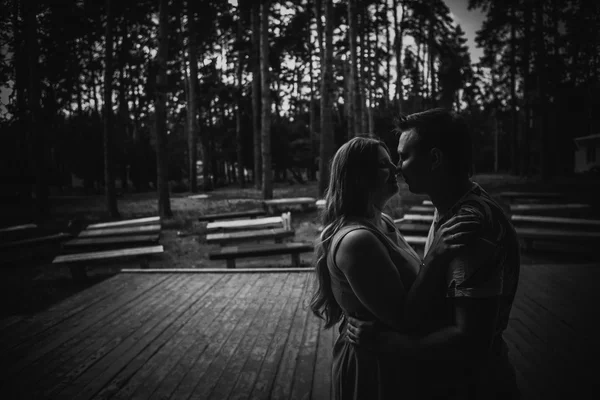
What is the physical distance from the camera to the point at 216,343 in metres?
3.62

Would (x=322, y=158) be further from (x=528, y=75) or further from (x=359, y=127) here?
(x=528, y=75)

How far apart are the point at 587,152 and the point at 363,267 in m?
43.5

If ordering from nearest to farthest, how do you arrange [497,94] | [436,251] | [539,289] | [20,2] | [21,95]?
1. [436,251]
2. [539,289]
3. [20,2]
4. [21,95]
5. [497,94]

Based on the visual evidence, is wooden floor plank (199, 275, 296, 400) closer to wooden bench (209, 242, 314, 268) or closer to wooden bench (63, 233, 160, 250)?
wooden bench (209, 242, 314, 268)

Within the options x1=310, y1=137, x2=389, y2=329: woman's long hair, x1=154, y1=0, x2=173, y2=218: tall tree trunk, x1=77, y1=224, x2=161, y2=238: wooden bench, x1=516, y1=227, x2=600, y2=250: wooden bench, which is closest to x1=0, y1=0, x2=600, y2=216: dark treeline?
x1=154, y1=0, x2=173, y2=218: tall tree trunk

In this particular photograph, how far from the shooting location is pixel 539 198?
12.3 meters

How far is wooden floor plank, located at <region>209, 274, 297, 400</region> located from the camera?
280 cm

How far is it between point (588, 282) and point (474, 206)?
5537 mm

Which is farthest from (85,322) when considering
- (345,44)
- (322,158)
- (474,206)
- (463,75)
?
(463,75)

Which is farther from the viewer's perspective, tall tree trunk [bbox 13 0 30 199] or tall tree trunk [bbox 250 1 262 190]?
tall tree trunk [bbox 250 1 262 190]

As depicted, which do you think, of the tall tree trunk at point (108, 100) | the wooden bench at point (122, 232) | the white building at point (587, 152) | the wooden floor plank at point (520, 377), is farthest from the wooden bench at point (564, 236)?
the white building at point (587, 152)

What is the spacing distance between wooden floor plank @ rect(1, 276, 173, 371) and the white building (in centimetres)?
3695

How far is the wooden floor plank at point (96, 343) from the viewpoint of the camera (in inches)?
120

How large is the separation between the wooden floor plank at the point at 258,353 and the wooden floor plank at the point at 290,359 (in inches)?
7.7
